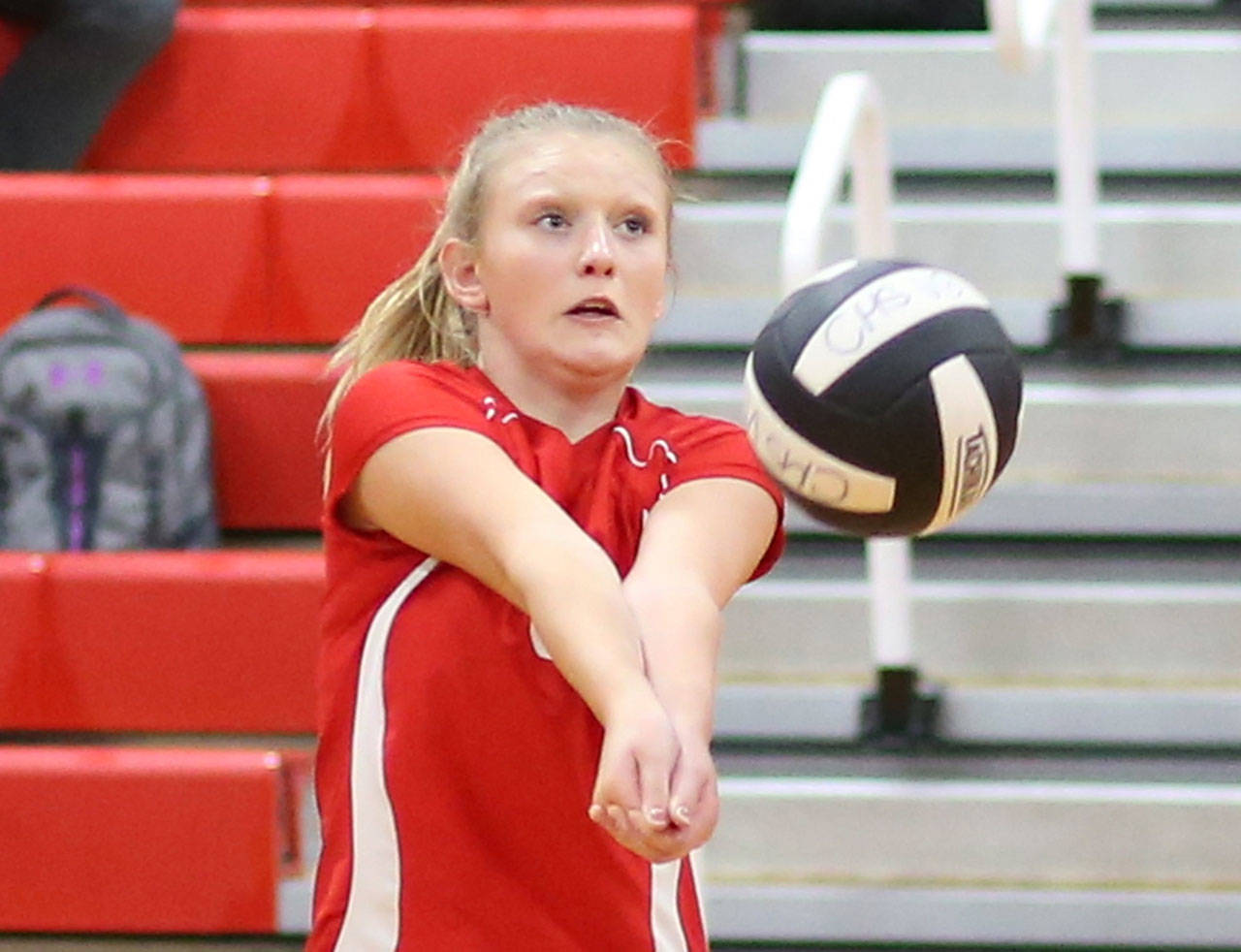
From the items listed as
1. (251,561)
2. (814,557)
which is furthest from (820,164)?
(251,561)

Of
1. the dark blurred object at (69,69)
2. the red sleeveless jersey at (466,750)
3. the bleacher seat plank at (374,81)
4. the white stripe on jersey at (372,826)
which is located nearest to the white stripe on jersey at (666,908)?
the red sleeveless jersey at (466,750)

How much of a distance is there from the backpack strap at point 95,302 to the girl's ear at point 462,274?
1.71 m

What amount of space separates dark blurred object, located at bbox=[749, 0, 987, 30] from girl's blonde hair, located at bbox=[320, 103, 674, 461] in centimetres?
221

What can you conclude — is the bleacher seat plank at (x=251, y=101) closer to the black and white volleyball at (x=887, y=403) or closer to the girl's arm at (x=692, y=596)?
the black and white volleyball at (x=887, y=403)

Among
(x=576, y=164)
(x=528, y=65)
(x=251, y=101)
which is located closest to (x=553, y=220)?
(x=576, y=164)

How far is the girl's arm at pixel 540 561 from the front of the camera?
4.56 ft

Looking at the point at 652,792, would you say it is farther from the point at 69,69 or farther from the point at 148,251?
the point at 69,69

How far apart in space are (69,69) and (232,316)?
1.79 feet

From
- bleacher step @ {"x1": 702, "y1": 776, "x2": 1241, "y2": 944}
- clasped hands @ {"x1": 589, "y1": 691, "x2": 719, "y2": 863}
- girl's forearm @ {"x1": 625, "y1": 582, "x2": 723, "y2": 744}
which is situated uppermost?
girl's forearm @ {"x1": 625, "y1": 582, "x2": 723, "y2": 744}

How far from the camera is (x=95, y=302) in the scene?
3.46 m

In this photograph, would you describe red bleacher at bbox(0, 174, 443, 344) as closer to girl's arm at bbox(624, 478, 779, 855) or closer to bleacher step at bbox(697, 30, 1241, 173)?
bleacher step at bbox(697, 30, 1241, 173)

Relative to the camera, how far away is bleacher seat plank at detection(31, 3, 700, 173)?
12.3 ft

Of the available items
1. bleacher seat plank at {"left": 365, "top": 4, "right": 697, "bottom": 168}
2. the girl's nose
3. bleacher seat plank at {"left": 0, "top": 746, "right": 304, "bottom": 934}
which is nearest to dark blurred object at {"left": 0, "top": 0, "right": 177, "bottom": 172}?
bleacher seat plank at {"left": 365, "top": 4, "right": 697, "bottom": 168}

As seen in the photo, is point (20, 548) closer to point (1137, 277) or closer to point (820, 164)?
point (820, 164)
